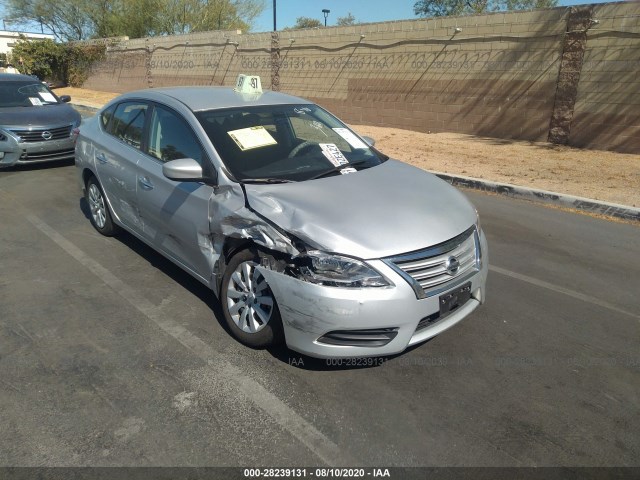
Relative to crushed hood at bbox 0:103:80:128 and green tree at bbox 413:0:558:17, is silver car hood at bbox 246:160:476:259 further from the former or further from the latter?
green tree at bbox 413:0:558:17

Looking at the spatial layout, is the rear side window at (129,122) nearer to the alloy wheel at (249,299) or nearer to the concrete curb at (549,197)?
the alloy wheel at (249,299)

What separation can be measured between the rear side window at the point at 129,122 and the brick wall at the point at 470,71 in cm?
1041

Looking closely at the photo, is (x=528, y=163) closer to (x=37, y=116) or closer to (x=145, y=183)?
(x=145, y=183)

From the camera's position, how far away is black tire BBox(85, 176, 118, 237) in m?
5.43

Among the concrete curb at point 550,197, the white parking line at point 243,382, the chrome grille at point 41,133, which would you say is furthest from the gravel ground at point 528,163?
the chrome grille at point 41,133

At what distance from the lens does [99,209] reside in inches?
221

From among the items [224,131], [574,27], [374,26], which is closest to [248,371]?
[224,131]

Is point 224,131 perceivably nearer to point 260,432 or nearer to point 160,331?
point 160,331

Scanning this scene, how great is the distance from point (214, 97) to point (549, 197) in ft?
18.0

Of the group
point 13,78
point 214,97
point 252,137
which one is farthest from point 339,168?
point 13,78

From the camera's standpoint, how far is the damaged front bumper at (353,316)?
2887mm

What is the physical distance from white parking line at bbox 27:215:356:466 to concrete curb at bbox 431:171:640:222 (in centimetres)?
602

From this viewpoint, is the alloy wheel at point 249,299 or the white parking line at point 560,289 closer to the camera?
the alloy wheel at point 249,299

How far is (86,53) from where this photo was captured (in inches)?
1204
